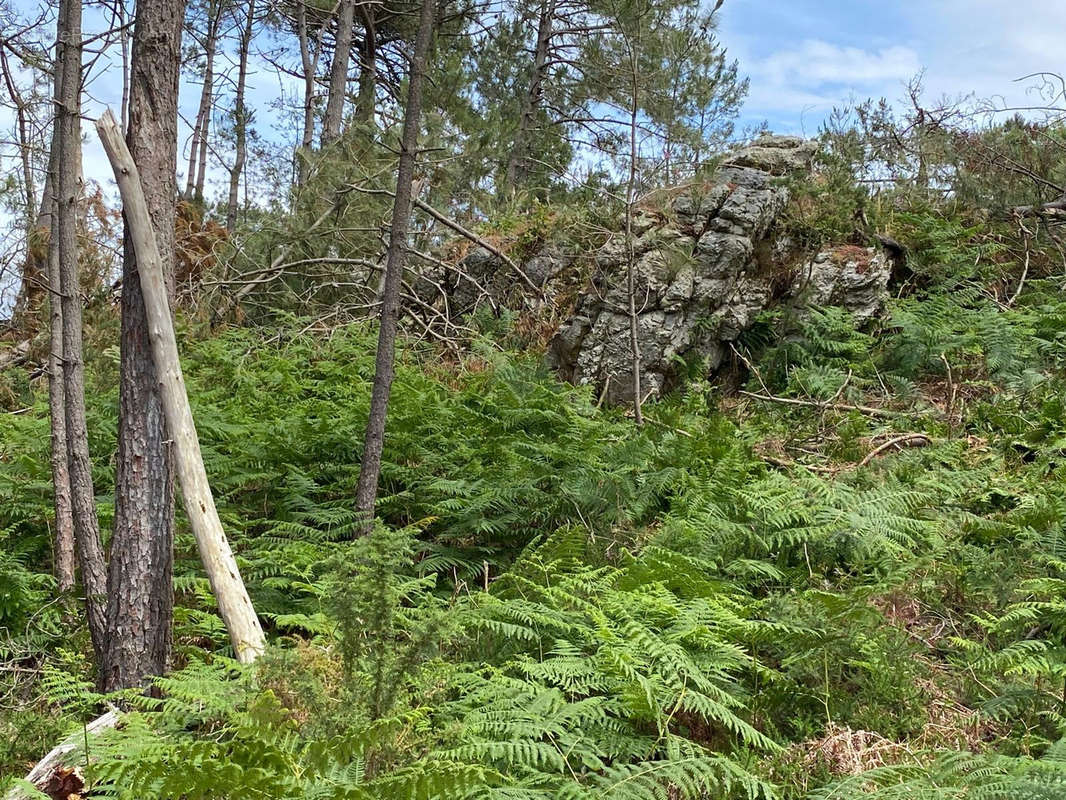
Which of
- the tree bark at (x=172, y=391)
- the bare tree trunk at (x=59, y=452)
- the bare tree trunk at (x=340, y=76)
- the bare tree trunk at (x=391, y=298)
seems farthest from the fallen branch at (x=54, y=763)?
the bare tree trunk at (x=340, y=76)

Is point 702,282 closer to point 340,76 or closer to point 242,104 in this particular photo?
point 340,76

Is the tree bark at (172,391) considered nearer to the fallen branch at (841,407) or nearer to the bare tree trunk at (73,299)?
the bare tree trunk at (73,299)

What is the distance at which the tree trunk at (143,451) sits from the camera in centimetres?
432

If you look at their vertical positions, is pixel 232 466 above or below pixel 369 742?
above

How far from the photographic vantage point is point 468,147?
9500mm

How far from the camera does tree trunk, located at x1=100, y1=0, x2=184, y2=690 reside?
14.2 feet

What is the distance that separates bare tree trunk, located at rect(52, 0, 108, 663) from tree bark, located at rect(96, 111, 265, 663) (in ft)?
3.65

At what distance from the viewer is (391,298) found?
5.79 metres

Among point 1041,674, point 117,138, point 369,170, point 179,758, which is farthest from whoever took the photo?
point 369,170

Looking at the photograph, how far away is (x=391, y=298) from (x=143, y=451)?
2.06 m

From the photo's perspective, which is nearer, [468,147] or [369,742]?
[369,742]

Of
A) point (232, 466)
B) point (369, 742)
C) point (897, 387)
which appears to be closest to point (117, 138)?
point (232, 466)

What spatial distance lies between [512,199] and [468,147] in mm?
3004

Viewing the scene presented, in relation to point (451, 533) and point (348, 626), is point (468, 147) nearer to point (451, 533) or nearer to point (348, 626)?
point (451, 533)
